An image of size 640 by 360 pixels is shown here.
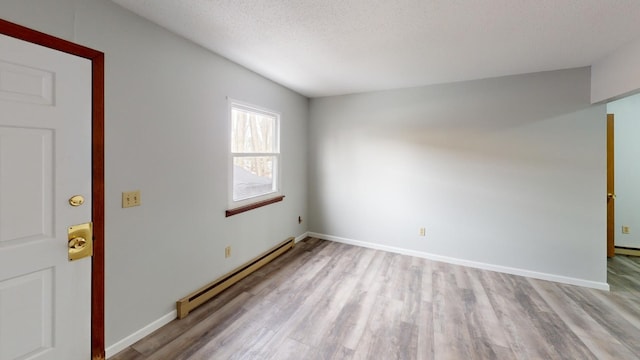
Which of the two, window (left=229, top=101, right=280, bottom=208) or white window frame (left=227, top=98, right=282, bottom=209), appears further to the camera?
window (left=229, top=101, right=280, bottom=208)

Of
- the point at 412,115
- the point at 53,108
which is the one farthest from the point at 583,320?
the point at 53,108

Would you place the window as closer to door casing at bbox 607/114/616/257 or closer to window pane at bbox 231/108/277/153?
window pane at bbox 231/108/277/153

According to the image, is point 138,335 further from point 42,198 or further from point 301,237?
point 301,237

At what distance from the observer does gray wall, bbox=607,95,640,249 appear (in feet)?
11.5

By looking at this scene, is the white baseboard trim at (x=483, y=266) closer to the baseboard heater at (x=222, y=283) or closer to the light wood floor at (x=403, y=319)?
the light wood floor at (x=403, y=319)

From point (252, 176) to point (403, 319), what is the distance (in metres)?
2.39

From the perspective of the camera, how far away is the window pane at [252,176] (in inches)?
117

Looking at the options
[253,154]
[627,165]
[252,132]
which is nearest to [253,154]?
[253,154]

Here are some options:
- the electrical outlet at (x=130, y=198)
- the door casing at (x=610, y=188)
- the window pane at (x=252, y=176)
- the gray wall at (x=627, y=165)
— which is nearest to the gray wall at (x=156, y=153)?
the electrical outlet at (x=130, y=198)

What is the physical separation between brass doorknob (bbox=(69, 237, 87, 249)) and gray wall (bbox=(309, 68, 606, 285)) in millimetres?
3262

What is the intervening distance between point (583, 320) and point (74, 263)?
13.5ft

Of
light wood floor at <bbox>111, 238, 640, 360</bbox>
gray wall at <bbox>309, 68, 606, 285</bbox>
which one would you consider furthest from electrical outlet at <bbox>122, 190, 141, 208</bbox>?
gray wall at <bbox>309, 68, 606, 285</bbox>

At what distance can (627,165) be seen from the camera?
3562mm

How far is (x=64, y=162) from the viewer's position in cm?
147
